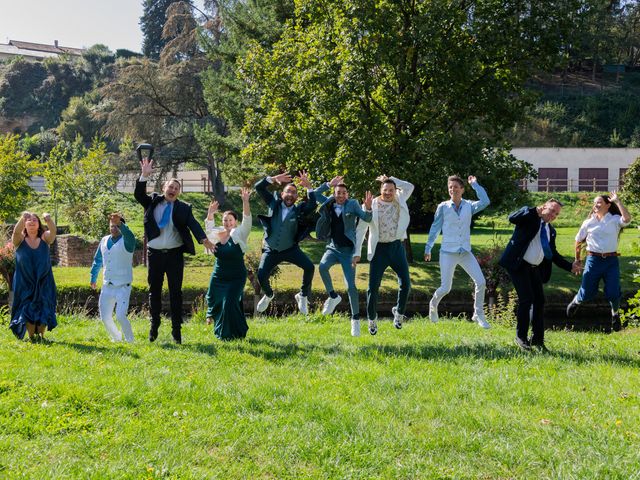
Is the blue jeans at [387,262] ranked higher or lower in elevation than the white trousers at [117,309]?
higher

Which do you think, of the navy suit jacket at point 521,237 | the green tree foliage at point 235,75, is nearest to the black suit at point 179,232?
the navy suit jacket at point 521,237

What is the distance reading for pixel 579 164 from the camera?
5253 centimetres

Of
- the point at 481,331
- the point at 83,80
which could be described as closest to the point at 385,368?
the point at 481,331

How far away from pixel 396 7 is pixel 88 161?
20.6 m

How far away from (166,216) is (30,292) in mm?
2523

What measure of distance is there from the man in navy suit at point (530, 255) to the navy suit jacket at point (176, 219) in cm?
470

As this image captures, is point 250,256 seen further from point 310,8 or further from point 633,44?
point 633,44

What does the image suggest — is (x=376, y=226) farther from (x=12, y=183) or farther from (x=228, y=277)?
(x=12, y=183)

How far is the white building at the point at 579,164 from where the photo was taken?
51719 millimetres

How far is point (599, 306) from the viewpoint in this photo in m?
19.8

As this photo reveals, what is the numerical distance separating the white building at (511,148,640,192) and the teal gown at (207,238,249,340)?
44643 mm

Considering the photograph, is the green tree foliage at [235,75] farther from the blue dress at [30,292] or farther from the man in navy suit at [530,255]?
the man in navy suit at [530,255]

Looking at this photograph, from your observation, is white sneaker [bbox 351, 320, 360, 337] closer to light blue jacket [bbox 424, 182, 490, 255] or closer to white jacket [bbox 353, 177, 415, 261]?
white jacket [bbox 353, 177, 415, 261]

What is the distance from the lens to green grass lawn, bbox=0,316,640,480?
18.2 ft
